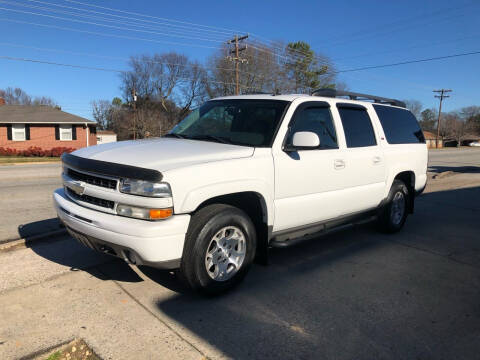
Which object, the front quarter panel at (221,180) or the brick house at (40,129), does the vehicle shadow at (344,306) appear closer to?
the front quarter panel at (221,180)

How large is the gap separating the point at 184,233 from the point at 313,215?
1782mm

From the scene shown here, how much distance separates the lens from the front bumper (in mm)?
3109

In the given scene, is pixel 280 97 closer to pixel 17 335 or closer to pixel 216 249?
pixel 216 249

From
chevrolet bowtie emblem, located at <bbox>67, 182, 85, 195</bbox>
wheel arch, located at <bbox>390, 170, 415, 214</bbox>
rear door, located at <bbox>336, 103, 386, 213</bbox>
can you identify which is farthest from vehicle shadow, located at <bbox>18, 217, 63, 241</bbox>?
wheel arch, located at <bbox>390, 170, 415, 214</bbox>

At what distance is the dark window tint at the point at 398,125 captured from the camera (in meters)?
5.77

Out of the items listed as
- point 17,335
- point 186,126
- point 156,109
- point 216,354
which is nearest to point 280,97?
point 186,126

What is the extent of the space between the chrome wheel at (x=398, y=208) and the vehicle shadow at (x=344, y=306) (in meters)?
0.62

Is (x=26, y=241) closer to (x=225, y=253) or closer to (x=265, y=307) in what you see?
(x=225, y=253)

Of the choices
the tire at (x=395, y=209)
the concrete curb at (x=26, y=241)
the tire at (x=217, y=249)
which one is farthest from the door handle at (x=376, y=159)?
the concrete curb at (x=26, y=241)

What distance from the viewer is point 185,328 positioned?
313 cm

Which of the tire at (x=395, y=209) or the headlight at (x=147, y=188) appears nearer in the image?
the headlight at (x=147, y=188)

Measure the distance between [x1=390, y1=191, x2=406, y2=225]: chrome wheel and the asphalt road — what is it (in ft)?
3.04

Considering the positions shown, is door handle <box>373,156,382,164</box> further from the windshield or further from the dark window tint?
the windshield

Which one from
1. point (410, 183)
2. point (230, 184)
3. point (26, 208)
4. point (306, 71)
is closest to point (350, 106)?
point (410, 183)
